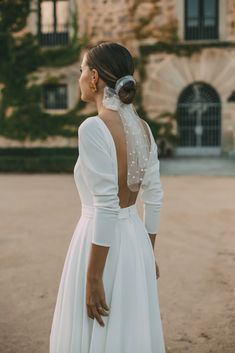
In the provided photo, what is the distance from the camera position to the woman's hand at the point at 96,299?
2.44m

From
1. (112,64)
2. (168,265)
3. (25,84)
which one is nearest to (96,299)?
(112,64)

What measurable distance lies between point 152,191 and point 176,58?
18.3 meters

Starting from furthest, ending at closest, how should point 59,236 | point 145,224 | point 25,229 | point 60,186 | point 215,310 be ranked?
point 60,186
point 25,229
point 59,236
point 215,310
point 145,224

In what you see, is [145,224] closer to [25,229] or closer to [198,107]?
[25,229]

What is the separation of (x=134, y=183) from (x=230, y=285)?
3.36m

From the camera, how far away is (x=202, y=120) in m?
20.7

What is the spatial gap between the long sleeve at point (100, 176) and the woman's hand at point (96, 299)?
0.65 ft

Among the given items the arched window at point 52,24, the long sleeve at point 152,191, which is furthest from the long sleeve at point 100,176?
the arched window at point 52,24

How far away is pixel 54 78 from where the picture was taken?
20.7m

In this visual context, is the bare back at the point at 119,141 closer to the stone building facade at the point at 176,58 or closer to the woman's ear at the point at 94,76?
the woman's ear at the point at 94,76

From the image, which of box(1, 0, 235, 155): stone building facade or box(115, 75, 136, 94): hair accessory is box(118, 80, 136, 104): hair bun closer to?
box(115, 75, 136, 94): hair accessory

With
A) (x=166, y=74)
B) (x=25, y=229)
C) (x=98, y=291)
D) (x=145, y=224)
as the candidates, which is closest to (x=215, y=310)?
(x=145, y=224)

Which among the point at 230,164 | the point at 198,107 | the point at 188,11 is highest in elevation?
the point at 188,11

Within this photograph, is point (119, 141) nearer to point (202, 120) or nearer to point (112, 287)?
point (112, 287)
